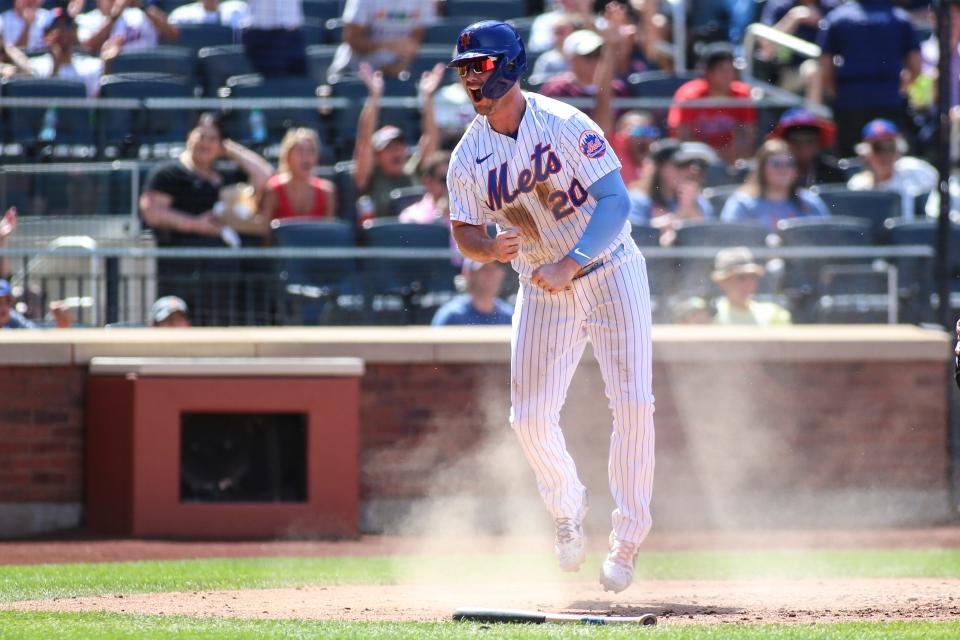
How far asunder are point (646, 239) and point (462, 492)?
240 cm

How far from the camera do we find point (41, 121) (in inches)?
441

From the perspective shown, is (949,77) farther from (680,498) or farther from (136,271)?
Answer: (136,271)

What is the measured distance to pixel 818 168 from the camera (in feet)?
40.0

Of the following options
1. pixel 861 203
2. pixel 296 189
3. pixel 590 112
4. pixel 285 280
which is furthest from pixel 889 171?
pixel 285 280

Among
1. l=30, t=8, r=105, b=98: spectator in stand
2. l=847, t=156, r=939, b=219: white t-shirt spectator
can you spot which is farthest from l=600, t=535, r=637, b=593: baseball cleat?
l=30, t=8, r=105, b=98: spectator in stand

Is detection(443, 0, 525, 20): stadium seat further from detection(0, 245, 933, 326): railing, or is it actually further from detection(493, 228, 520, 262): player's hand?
detection(493, 228, 520, 262): player's hand

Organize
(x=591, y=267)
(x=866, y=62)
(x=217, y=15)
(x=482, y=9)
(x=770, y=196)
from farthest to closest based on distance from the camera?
(x=482, y=9)
(x=217, y=15)
(x=866, y=62)
(x=770, y=196)
(x=591, y=267)

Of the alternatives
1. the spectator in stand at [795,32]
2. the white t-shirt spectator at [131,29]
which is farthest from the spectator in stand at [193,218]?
the spectator in stand at [795,32]

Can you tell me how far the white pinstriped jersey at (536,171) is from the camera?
218 inches

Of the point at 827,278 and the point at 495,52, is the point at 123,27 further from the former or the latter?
the point at 495,52

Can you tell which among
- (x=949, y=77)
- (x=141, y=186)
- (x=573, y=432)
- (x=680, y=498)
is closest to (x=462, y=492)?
(x=573, y=432)

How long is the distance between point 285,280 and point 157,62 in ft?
10.5

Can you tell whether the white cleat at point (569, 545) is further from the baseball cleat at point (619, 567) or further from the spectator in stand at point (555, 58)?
the spectator in stand at point (555, 58)

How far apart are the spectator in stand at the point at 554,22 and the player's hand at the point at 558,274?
26.1 ft
